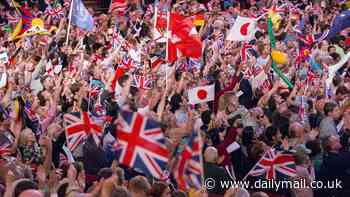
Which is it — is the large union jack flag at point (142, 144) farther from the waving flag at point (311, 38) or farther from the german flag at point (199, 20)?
the german flag at point (199, 20)

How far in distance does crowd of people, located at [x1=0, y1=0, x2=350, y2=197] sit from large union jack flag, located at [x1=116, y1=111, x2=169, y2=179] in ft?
0.46

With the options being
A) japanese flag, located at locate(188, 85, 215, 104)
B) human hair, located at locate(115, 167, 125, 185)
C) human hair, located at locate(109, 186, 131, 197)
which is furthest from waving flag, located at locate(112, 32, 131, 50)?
human hair, located at locate(109, 186, 131, 197)

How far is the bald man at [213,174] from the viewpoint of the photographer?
6.75 m

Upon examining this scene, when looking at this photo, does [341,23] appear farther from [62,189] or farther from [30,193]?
[30,193]

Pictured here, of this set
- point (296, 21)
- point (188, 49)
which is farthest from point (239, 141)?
point (296, 21)

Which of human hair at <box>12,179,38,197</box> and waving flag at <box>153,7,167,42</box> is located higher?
waving flag at <box>153,7,167,42</box>

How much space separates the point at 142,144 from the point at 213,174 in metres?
1.34

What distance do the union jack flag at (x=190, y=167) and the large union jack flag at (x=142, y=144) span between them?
142 millimetres

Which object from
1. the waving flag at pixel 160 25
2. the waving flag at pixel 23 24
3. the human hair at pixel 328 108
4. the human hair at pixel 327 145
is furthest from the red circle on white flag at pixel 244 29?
the human hair at pixel 327 145

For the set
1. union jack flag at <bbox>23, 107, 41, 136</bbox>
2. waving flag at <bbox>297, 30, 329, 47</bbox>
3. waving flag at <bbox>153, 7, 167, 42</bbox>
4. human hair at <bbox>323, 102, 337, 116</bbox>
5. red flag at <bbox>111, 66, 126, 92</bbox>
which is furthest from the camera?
waving flag at <bbox>297, 30, 329, 47</bbox>

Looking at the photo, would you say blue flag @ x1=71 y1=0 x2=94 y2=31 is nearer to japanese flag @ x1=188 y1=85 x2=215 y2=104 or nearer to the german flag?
the german flag

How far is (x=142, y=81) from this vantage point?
11.9m

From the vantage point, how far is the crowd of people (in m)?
6.84

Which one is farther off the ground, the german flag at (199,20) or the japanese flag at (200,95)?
the german flag at (199,20)
